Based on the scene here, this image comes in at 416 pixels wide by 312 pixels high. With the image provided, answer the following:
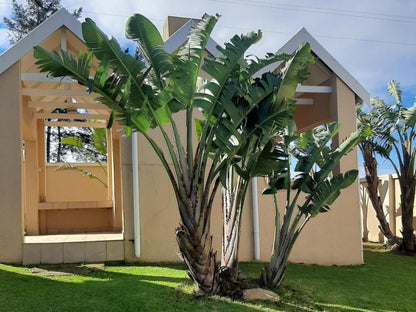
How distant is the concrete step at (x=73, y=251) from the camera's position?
27.5 feet

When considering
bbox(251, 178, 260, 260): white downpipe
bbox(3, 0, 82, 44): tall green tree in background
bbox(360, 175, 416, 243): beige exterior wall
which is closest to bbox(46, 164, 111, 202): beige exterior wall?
bbox(251, 178, 260, 260): white downpipe

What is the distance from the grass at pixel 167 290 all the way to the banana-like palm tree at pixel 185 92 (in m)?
0.65

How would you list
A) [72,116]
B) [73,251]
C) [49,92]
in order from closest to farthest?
[73,251], [49,92], [72,116]

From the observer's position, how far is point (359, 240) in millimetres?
10062

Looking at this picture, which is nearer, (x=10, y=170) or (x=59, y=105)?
(x=10, y=170)

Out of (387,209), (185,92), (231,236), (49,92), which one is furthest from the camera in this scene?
(387,209)

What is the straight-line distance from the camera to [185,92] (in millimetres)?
5699

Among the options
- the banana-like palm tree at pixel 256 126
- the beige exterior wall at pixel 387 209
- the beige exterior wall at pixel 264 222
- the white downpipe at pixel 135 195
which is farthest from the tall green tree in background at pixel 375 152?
the banana-like palm tree at pixel 256 126

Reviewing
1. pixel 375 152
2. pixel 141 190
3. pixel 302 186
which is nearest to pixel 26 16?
pixel 141 190

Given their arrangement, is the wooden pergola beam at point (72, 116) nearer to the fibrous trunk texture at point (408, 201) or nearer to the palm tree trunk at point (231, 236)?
the palm tree trunk at point (231, 236)

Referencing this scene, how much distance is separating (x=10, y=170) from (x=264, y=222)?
5.54 m

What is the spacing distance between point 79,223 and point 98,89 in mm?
8799

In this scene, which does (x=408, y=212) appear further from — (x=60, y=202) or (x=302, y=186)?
(x=60, y=202)

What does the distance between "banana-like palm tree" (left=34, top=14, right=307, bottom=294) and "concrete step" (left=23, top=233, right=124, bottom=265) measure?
3.19 meters
